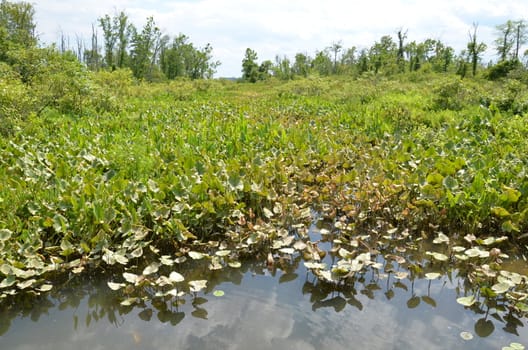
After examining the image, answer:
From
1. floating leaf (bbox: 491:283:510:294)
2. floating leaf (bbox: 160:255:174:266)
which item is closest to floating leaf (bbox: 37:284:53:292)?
floating leaf (bbox: 160:255:174:266)

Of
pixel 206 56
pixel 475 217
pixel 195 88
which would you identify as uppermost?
pixel 206 56

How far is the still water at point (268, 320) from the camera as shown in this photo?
2.54 metres

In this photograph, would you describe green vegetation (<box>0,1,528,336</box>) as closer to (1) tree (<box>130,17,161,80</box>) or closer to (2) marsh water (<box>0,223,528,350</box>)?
(2) marsh water (<box>0,223,528,350</box>)

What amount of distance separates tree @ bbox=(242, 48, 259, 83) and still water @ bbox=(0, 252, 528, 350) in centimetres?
4162

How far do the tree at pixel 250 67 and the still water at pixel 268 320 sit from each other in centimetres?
4162

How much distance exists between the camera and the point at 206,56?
155 feet

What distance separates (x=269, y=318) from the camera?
2.78 m

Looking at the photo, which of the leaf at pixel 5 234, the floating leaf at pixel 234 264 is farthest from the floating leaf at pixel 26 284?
the floating leaf at pixel 234 264

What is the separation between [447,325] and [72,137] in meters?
6.27

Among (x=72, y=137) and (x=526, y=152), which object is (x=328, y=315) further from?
(x=72, y=137)

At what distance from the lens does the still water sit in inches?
100.0

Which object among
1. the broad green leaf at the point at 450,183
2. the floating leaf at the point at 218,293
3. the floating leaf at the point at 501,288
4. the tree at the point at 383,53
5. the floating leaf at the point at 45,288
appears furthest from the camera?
the tree at the point at 383,53

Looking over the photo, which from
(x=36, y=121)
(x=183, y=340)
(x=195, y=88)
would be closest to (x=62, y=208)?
(x=183, y=340)

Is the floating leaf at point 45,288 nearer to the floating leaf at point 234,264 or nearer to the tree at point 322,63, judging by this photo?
the floating leaf at point 234,264
